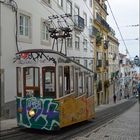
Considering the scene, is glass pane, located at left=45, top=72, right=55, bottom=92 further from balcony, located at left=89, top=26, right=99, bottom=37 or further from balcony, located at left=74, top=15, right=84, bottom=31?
balcony, located at left=89, top=26, right=99, bottom=37

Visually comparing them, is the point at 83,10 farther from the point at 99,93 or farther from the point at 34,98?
the point at 34,98

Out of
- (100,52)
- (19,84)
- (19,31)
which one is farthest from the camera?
(100,52)

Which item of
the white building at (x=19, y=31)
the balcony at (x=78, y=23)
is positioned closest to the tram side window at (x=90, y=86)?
the white building at (x=19, y=31)

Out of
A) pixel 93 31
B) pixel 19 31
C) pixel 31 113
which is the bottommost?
pixel 31 113

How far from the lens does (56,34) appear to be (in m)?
31.7

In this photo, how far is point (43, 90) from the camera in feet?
55.5

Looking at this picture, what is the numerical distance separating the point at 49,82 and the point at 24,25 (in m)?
11.7

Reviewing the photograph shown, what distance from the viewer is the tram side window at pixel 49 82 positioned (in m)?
16.9

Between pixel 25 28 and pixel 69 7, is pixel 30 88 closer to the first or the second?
pixel 25 28

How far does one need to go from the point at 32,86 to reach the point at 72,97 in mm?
2019

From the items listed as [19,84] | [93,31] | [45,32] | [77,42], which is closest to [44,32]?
[45,32]

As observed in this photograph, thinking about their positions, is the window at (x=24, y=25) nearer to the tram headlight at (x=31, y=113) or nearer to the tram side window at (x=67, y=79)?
the tram side window at (x=67, y=79)

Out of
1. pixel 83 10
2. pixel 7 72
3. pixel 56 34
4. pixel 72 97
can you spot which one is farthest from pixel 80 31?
pixel 72 97

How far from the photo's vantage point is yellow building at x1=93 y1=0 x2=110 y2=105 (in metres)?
57.9
